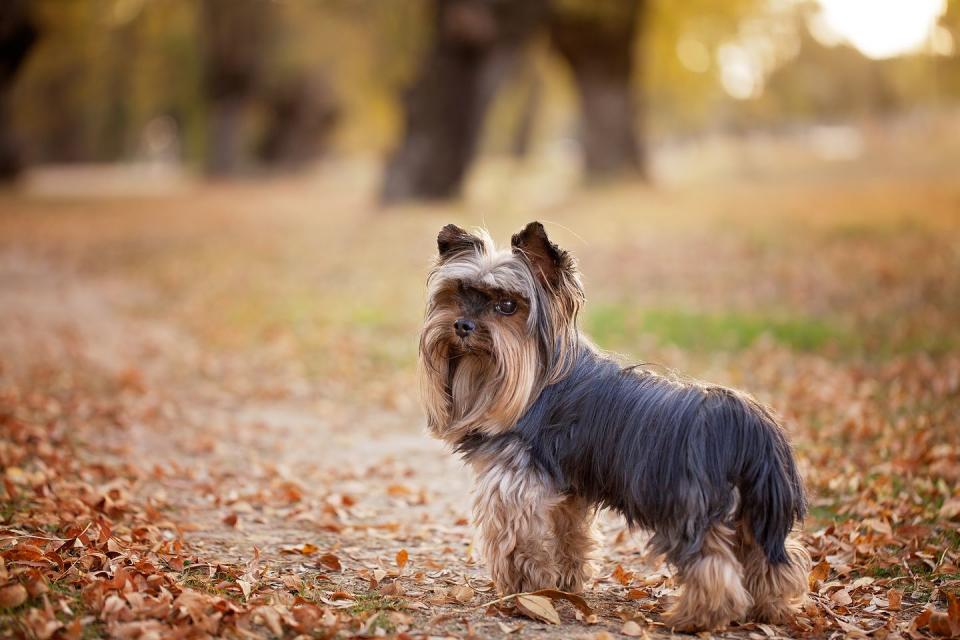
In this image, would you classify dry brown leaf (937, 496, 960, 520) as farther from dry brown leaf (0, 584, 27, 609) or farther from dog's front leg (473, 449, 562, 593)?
dry brown leaf (0, 584, 27, 609)

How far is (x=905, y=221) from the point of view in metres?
18.6

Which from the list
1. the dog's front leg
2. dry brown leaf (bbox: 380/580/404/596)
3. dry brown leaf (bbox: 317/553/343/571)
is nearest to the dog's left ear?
the dog's front leg

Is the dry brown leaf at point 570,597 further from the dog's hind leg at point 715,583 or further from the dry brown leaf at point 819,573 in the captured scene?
the dry brown leaf at point 819,573

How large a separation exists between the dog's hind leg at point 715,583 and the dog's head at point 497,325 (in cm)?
119

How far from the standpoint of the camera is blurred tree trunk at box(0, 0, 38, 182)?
34.0 meters

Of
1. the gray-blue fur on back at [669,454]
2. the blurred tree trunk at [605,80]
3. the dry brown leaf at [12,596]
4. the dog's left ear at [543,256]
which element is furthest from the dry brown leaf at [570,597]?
the blurred tree trunk at [605,80]

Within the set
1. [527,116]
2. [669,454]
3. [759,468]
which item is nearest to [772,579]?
[759,468]

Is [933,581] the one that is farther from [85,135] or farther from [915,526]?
[85,135]

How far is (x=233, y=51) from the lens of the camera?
43156mm

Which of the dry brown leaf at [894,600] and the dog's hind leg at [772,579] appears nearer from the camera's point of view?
the dog's hind leg at [772,579]

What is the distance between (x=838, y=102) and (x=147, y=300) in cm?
5534

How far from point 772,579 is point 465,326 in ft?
6.85

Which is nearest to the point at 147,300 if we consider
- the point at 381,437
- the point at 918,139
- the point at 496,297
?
the point at 381,437

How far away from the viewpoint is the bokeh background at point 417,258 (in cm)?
748
